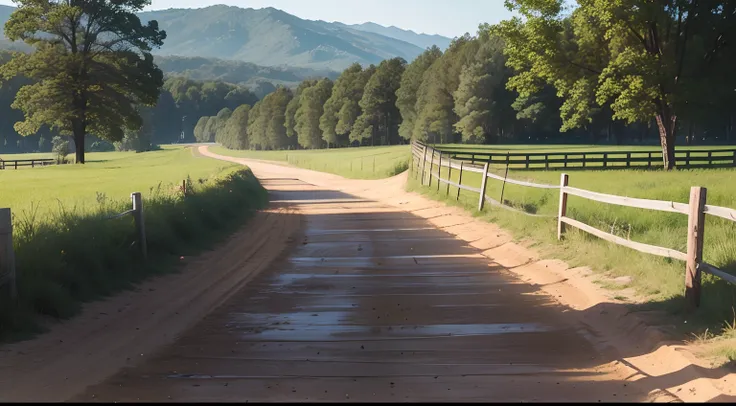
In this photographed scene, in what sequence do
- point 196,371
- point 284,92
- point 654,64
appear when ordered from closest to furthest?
point 196,371
point 654,64
point 284,92

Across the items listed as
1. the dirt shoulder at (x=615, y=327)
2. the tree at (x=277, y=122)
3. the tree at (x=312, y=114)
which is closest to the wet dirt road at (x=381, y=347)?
the dirt shoulder at (x=615, y=327)

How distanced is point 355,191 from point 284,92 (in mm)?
109691

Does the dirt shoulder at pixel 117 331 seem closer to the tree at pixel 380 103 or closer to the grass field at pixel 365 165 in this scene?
the grass field at pixel 365 165

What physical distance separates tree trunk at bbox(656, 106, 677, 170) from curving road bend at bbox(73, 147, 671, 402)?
28.1 metres

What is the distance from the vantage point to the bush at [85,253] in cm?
849

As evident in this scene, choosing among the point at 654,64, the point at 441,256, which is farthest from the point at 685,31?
the point at 441,256

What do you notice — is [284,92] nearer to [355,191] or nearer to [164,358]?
[355,191]

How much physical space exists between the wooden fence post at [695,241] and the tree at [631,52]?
27.5m

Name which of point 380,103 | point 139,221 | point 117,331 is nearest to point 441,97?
point 380,103

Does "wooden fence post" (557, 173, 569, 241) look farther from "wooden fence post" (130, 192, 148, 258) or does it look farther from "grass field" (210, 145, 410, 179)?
"grass field" (210, 145, 410, 179)

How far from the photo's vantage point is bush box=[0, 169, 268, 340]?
334 inches

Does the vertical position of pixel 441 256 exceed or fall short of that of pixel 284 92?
it falls short

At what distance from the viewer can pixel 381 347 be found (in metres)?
7.29

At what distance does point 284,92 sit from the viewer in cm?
14675
